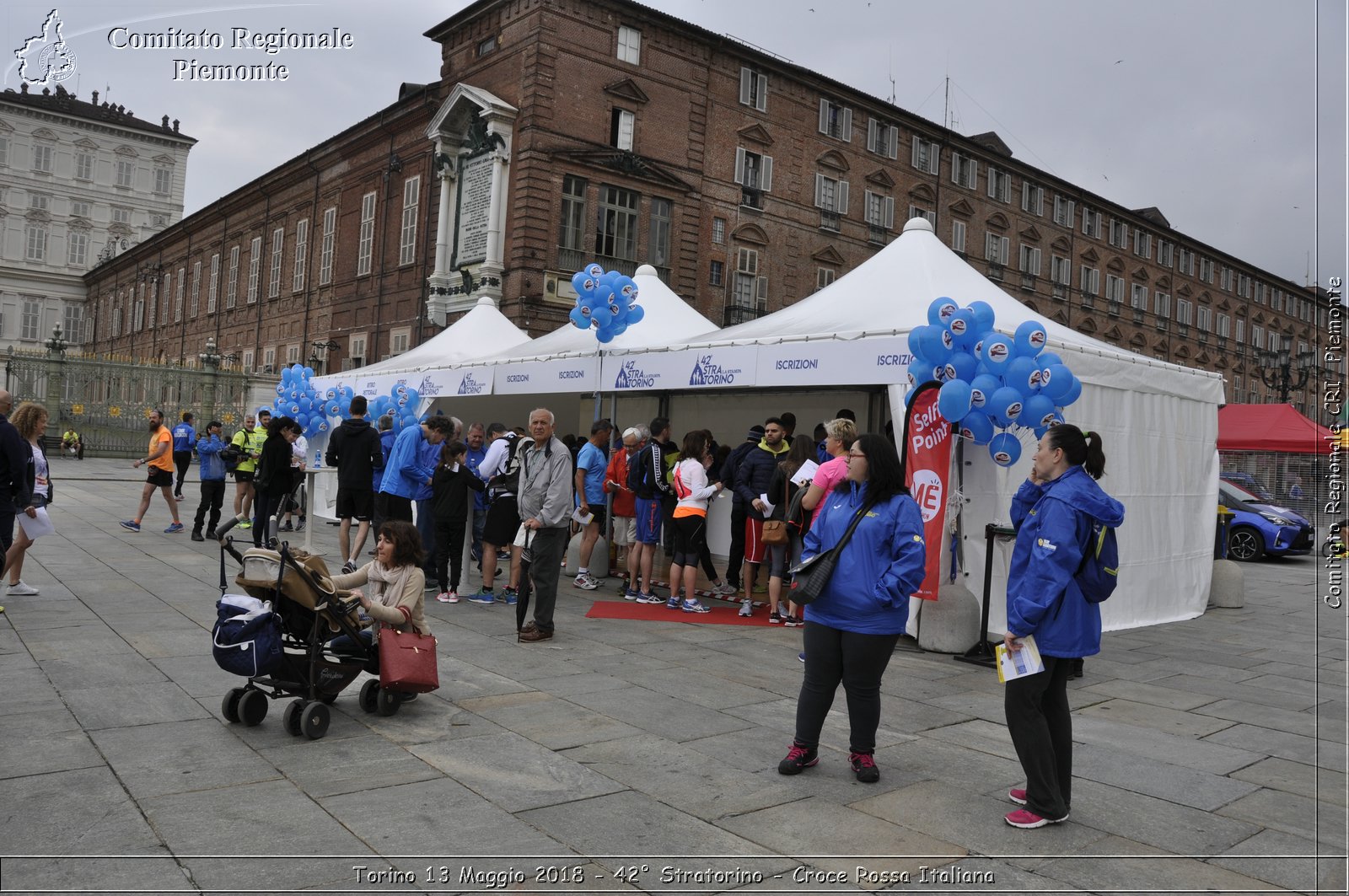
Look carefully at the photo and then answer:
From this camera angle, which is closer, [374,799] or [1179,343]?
[374,799]

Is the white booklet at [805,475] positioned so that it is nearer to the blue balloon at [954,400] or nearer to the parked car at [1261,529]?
the blue balloon at [954,400]

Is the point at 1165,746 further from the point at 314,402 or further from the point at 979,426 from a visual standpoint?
the point at 314,402

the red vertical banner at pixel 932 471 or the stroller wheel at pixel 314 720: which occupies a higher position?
the red vertical banner at pixel 932 471

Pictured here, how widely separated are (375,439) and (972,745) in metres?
7.24

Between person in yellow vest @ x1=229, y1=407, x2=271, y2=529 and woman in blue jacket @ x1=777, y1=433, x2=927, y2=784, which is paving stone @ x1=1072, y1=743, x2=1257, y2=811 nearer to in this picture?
woman in blue jacket @ x1=777, y1=433, x2=927, y2=784

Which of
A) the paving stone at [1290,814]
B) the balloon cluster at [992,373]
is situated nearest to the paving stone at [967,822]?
the paving stone at [1290,814]

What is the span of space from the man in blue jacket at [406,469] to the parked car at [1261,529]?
1578cm

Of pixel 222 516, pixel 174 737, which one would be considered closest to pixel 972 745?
pixel 174 737

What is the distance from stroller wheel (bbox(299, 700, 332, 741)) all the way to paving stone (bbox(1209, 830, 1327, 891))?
4.10 m

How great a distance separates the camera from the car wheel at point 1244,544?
1942 centimetres

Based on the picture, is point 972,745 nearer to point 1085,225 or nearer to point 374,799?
point 374,799

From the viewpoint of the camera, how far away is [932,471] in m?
8.08

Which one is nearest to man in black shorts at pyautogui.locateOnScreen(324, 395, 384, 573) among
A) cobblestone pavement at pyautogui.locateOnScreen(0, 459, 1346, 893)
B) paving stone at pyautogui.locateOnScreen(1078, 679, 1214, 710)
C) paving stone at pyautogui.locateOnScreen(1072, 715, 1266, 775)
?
cobblestone pavement at pyautogui.locateOnScreen(0, 459, 1346, 893)

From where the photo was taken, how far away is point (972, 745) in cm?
558
